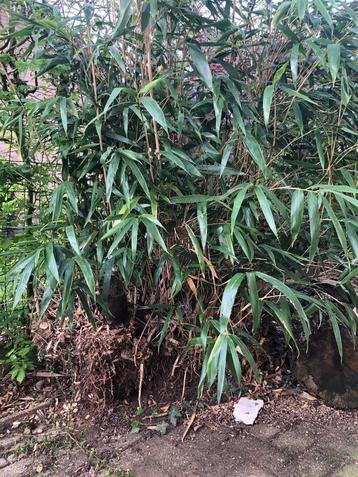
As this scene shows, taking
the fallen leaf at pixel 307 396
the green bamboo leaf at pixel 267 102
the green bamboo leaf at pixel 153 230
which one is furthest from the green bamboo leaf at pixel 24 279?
the fallen leaf at pixel 307 396

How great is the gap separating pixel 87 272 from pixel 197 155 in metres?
0.63

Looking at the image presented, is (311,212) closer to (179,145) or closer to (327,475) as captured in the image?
(179,145)

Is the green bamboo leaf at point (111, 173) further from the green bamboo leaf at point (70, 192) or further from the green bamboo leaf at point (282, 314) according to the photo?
the green bamboo leaf at point (282, 314)

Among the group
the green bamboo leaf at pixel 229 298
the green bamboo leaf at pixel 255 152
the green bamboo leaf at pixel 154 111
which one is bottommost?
the green bamboo leaf at pixel 229 298

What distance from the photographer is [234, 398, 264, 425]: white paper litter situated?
183cm

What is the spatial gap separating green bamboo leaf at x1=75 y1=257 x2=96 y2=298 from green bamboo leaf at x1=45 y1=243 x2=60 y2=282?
0.08 m

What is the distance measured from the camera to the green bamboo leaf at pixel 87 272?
4.31 feet

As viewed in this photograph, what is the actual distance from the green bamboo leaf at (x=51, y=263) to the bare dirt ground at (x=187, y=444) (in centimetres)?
76

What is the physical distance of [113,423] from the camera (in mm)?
1801

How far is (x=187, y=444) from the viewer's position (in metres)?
1.67

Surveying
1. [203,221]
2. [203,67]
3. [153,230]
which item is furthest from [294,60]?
[153,230]

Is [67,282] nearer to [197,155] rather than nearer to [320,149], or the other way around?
[197,155]

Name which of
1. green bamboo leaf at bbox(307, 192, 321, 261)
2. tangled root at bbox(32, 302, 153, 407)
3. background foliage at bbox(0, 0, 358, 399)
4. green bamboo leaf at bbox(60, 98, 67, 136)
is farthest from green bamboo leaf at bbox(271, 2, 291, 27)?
tangled root at bbox(32, 302, 153, 407)

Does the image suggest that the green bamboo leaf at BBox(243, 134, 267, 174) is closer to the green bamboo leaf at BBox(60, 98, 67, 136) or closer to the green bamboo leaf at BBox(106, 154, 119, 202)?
the green bamboo leaf at BBox(106, 154, 119, 202)
